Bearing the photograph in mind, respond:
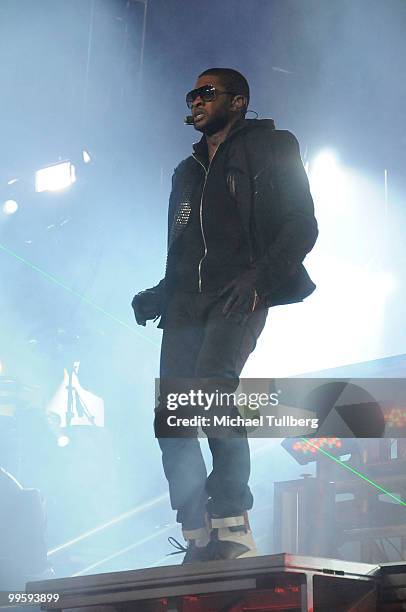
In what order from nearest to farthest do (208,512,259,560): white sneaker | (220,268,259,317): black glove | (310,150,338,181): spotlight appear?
(208,512,259,560): white sneaker < (220,268,259,317): black glove < (310,150,338,181): spotlight

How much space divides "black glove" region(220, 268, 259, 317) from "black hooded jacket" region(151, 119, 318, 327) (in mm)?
26

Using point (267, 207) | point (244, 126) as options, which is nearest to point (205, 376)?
point (267, 207)

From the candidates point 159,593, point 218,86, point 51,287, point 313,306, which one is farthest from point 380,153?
point 159,593

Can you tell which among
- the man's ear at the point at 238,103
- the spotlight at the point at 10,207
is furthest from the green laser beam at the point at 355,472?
the spotlight at the point at 10,207

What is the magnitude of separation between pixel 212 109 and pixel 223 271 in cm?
52

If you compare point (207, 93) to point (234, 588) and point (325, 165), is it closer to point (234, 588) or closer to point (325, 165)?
point (234, 588)

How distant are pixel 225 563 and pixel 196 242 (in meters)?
1.02

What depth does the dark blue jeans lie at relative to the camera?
244cm

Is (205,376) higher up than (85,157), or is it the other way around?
(85,157)

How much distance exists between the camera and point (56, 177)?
373 inches

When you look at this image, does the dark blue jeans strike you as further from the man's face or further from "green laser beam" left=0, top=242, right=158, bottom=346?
"green laser beam" left=0, top=242, right=158, bottom=346

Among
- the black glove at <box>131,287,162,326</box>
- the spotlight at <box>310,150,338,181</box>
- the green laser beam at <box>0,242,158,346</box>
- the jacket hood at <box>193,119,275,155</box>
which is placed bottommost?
the black glove at <box>131,287,162,326</box>

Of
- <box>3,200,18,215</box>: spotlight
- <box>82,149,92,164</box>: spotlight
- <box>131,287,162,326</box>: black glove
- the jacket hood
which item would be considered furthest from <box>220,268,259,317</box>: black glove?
<box>3,200,18,215</box>: spotlight

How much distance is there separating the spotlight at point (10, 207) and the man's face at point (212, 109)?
7214 millimetres
